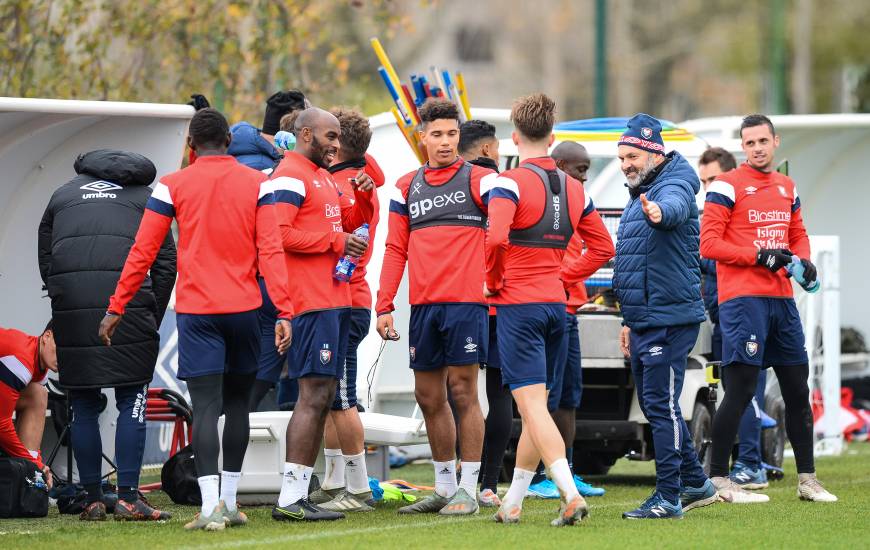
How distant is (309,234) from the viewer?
813cm

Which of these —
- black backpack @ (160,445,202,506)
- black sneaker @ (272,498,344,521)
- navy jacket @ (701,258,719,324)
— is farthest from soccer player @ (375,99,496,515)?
navy jacket @ (701,258,719,324)

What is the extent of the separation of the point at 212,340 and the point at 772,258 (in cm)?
327

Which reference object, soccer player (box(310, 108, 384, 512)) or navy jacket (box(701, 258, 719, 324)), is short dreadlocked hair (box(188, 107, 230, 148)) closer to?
soccer player (box(310, 108, 384, 512))

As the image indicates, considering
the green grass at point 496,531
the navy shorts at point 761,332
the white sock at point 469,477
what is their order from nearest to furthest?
the green grass at point 496,531 → the white sock at point 469,477 → the navy shorts at point 761,332

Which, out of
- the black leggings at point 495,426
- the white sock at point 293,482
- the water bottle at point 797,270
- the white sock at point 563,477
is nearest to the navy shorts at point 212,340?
the white sock at point 293,482

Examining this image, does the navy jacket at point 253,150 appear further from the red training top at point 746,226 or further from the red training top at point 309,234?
the red training top at point 746,226

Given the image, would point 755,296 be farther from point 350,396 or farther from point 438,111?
point 350,396

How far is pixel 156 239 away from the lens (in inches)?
308

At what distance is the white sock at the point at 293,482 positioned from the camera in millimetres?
8039

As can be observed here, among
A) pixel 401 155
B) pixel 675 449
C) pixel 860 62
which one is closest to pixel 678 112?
pixel 860 62

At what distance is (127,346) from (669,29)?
5023 cm

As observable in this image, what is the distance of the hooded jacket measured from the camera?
8.35m

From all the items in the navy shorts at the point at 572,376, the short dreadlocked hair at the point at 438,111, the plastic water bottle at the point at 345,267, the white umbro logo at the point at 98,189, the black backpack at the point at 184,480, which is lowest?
the black backpack at the point at 184,480

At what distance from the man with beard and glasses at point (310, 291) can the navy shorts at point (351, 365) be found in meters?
0.33
